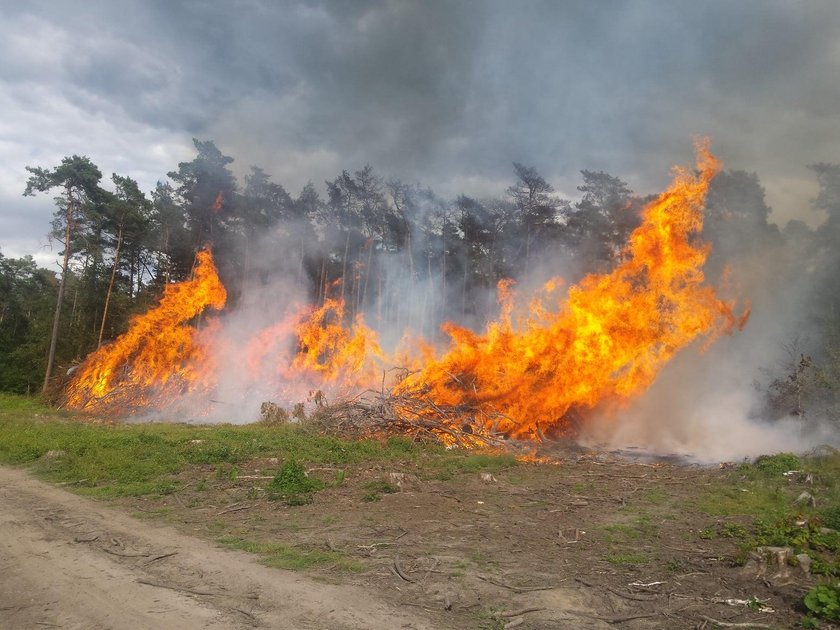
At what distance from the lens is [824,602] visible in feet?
16.8

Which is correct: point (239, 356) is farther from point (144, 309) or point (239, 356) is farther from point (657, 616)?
point (657, 616)

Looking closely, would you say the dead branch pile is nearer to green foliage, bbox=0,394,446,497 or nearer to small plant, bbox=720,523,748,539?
green foliage, bbox=0,394,446,497

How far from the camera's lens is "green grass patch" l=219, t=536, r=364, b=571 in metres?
6.79

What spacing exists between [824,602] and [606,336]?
14595mm

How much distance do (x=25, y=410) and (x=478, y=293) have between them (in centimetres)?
3292

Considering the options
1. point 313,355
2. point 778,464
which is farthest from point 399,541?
point 313,355

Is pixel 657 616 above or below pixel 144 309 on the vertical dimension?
below

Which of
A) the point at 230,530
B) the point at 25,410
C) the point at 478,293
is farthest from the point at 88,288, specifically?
the point at 230,530

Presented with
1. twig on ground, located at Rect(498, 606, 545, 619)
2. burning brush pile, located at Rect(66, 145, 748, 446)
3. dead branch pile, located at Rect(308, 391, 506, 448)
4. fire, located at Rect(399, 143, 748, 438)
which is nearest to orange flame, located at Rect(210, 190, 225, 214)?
burning brush pile, located at Rect(66, 145, 748, 446)

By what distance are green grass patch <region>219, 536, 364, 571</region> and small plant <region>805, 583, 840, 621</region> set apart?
5089 mm

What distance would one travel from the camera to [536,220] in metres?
41.4

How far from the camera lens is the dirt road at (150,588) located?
5160mm

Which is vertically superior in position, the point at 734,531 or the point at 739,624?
the point at 734,531

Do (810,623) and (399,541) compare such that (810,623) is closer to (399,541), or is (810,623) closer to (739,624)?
(739,624)
